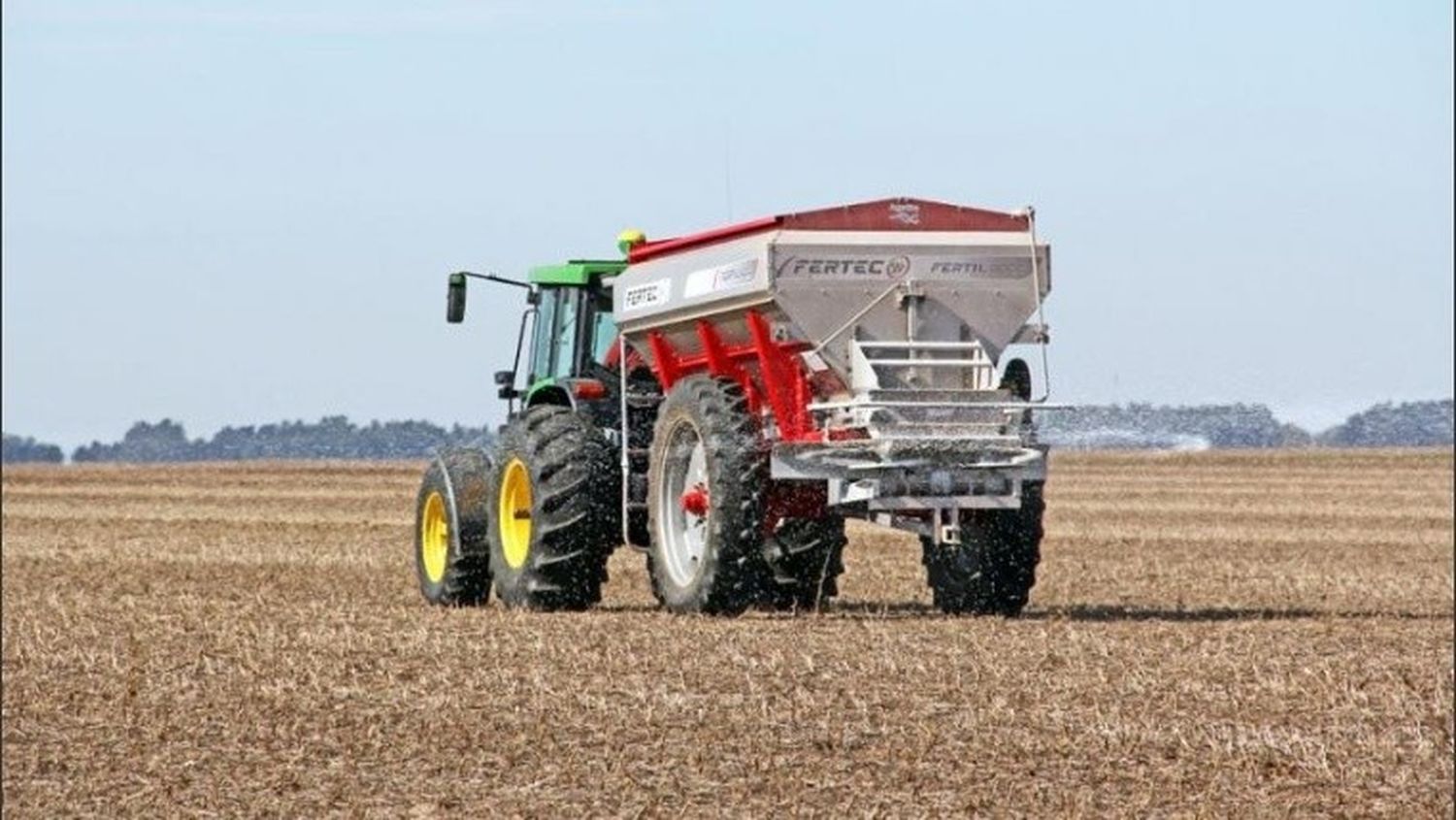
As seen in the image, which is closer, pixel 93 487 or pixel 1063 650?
pixel 1063 650

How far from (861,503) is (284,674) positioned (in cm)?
394

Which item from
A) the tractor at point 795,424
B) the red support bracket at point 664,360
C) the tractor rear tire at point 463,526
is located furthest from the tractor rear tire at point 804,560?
the tractor rear tire at point 463,526

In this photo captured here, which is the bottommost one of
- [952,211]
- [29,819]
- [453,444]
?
[29,819]

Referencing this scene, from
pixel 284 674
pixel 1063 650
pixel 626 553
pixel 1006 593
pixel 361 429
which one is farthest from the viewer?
pixel 626 553

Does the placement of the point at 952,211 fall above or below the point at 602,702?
above

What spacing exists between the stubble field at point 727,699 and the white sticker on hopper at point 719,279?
6.17 ft

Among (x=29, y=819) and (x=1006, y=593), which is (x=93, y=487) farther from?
(x=29, y=819)

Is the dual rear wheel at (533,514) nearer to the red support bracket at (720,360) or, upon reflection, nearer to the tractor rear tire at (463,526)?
the tractor rear tire at (463,526)

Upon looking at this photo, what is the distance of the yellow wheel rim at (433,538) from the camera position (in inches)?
757

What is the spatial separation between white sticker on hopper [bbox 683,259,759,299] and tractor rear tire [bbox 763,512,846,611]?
1396 millimetres

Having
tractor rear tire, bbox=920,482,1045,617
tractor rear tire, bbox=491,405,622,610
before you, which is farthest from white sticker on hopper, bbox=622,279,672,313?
tractor rear tire, bbox=920,482,1045,617

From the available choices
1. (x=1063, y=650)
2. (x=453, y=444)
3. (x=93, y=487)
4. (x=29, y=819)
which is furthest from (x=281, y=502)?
(x=29, y=819)

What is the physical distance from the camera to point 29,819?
372 inches

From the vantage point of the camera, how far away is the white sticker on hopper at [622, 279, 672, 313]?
1731 cm
